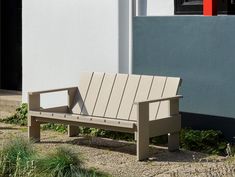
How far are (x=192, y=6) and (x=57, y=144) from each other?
2.53 meters

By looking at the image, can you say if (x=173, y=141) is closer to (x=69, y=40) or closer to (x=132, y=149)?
(x=132, y=149)

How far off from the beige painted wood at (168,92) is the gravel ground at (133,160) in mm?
469

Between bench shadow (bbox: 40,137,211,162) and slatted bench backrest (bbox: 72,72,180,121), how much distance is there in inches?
14.3

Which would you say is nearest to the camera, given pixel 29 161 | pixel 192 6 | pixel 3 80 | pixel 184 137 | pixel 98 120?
pixel 29 161

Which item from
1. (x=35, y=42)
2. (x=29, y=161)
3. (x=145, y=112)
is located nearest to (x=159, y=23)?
(x=145, y=112)

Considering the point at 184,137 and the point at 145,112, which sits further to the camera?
the point at 184,137

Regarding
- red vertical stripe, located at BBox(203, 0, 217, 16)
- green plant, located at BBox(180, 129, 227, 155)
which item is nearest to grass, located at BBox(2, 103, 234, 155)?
green plant, located at BBox(180, 129, 227, 155)

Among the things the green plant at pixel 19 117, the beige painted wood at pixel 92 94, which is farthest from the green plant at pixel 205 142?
the green plant at pixel 19 117

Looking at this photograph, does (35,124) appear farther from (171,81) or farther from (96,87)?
(171,81)

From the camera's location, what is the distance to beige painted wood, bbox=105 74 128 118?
26.4ft

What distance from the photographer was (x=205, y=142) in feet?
25.7

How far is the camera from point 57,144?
8.11m

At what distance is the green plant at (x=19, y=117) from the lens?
31.5ft

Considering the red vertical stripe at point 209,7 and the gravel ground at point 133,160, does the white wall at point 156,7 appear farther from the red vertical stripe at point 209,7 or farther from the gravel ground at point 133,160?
the gravel ground at point 133,160
